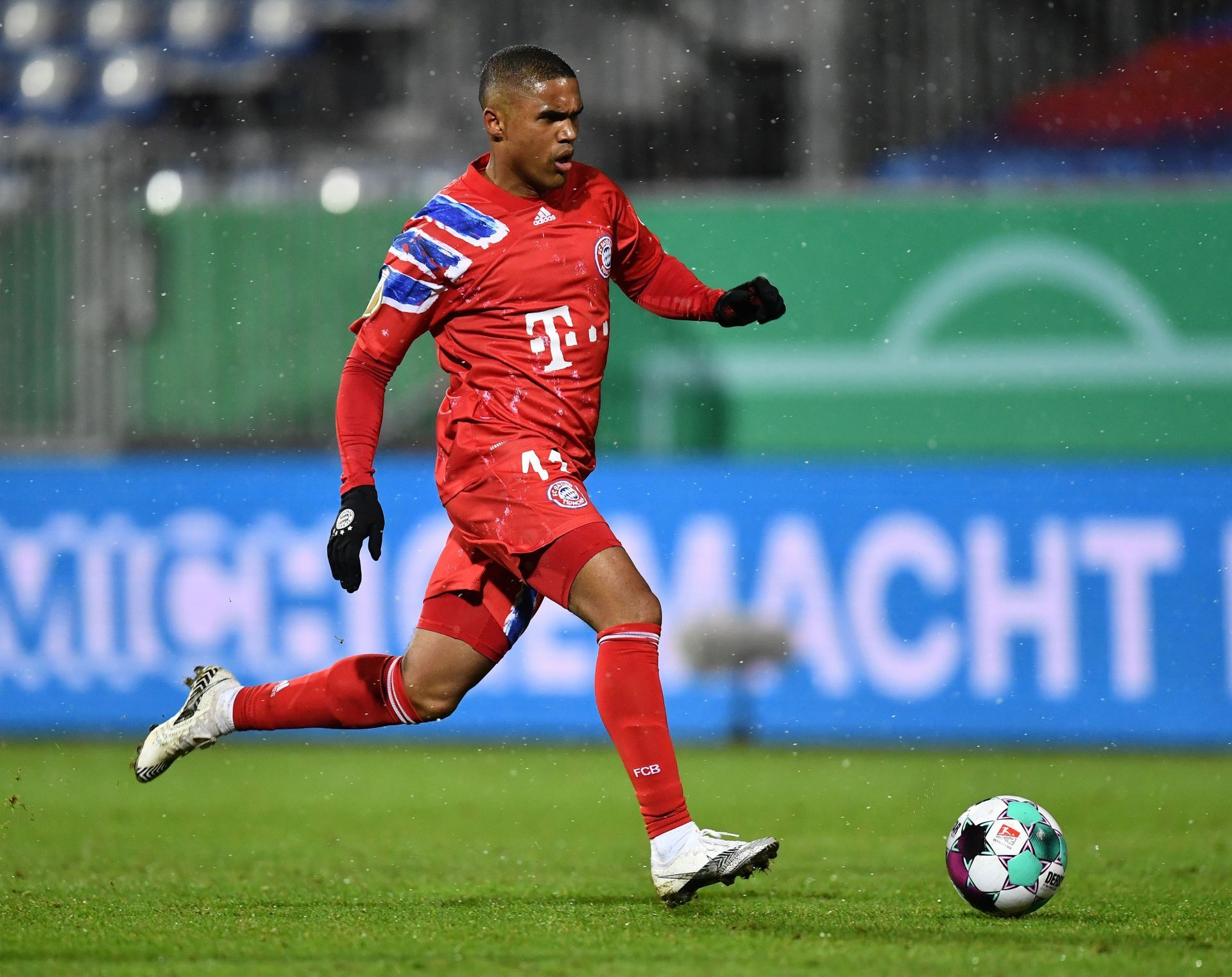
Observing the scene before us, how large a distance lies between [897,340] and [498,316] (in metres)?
5.55

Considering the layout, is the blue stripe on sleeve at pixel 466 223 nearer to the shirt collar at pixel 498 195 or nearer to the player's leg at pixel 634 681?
the shirt collar at pixel 498 195

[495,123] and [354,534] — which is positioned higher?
[495,123]

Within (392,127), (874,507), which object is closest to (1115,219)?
(874,507)

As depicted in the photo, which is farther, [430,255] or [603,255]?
[603,255]

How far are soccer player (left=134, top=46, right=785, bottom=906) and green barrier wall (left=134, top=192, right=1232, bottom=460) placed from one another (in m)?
4.90

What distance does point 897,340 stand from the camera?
954 centimetres

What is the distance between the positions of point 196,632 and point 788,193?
417 cm

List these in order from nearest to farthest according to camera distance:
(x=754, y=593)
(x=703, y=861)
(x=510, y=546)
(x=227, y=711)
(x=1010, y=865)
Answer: (x=703, y=861) < (x=1010, y=865) < (x=510, y=546) < (x=227, y=711) < (x=754, y=593)

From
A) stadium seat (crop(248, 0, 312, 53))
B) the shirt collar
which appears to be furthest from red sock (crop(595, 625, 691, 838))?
stadium seat (crop(248, 0, 312, 53))

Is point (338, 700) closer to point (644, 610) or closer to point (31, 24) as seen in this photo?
point (644, 610)

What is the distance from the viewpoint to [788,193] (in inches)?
382

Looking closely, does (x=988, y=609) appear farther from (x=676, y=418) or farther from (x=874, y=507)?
(x=676, y=418)

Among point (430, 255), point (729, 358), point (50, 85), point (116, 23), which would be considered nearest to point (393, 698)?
point (430, 255)

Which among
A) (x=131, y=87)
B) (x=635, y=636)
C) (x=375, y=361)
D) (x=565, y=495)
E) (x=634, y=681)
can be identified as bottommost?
(x=634, y=681)
